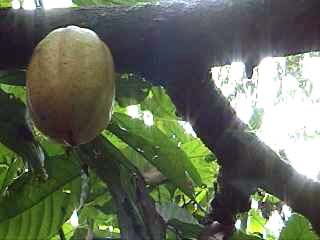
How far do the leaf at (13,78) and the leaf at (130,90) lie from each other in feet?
0.51

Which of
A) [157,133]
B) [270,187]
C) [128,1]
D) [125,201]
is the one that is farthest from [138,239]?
[128,1]

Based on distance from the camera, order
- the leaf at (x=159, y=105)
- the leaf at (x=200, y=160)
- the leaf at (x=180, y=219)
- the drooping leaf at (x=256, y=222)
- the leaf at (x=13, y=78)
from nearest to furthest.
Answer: the leaf at (x=13, y=78)
the leaf at (x=180, y=219)
the leaf at (x=159, y=105)
the leaf at (x=200, y=160)
the drooping leaf at (x=256, y=222)

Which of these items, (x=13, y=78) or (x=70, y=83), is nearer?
(x=70, y=83)

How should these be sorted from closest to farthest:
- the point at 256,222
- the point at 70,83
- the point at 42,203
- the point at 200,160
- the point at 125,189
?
the point at 70,83 < the point at 125,189 < the point at 42,203 < the point at 200,160 < the point at 256,222

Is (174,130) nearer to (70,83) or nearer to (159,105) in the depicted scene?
(159,105)

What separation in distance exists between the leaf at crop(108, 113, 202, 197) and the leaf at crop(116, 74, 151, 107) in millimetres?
40

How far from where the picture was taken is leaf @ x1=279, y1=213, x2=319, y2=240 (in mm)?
1193

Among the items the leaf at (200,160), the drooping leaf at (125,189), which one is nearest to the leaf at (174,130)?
the leaf at (200,160)

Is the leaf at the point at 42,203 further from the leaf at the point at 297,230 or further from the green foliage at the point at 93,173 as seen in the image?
the leaf at the point at 297,230

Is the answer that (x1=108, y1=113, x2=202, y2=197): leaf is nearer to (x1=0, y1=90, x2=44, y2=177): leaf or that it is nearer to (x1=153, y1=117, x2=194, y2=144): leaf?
(x1=0, y1=90, x2=44, y2=177): leaf

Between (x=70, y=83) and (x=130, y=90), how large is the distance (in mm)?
388

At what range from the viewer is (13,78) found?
1171mm

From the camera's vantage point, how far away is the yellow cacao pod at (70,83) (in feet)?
2.85

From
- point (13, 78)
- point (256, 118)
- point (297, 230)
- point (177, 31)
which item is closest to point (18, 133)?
point (13, 78)
